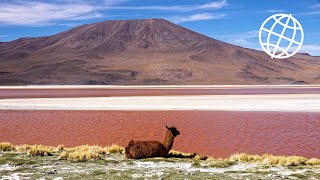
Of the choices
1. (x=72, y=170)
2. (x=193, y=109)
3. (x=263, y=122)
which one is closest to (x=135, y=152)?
(x=72, y=170)

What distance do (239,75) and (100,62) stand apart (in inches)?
2057

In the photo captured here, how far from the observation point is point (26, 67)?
173m

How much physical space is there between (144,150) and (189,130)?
9.83 meters

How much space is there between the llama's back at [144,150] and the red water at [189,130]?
119 inches

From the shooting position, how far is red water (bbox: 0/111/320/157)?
16.8 metres

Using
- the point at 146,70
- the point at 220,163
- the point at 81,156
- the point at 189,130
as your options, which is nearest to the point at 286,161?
the point at 220,163

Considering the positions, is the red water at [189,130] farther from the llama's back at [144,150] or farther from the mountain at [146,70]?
the mountain at [146,70]

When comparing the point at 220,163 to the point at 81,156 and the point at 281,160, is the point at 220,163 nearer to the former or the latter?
the point at 281,160

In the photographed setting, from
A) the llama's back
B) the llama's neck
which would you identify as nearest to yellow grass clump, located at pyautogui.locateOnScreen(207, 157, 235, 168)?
the llama's neck

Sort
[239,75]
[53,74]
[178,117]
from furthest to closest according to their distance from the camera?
[239,75] < [53,74] < [178,117]

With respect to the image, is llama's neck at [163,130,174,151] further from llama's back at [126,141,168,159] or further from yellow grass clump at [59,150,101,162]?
yellow grass clump at [59,150,101,162]

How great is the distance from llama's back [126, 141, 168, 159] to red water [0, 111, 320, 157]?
3.03 meters

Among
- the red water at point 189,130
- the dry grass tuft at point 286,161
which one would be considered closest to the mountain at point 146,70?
the red water at point 189,130

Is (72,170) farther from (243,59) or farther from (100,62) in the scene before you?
(243,59)
